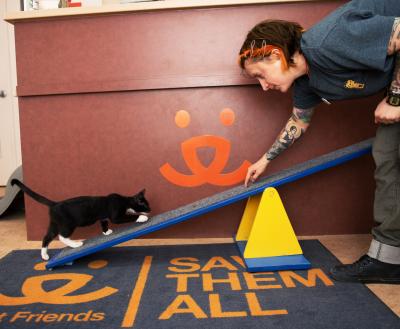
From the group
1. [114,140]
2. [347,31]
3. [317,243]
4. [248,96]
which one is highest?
[347,31]

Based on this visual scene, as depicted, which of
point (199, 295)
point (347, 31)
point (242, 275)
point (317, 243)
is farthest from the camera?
point (317, 243)

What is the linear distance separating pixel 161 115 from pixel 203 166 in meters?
0.33

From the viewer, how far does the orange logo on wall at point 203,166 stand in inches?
67.2

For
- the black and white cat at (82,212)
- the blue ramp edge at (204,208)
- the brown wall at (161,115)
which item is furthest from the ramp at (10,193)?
the blue ramp edge at (204,208)

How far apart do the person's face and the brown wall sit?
17.1 inches

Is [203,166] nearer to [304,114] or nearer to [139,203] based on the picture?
[139,203]

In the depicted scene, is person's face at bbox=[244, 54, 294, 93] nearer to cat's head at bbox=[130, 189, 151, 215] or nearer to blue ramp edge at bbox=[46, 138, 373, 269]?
blue ramp edge at bbox=[46, 138, 373, 269]

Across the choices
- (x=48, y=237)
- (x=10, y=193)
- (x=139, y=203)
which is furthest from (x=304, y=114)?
(x=10, y=193)

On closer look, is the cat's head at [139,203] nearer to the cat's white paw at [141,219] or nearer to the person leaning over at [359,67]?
the cat's white paw at [141,219]

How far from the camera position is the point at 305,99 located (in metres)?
1.38

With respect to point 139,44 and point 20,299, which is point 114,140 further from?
point 20,299

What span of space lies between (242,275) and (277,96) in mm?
862

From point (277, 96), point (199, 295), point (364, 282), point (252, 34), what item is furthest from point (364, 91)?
point (199, 295)

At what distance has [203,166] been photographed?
172cm
